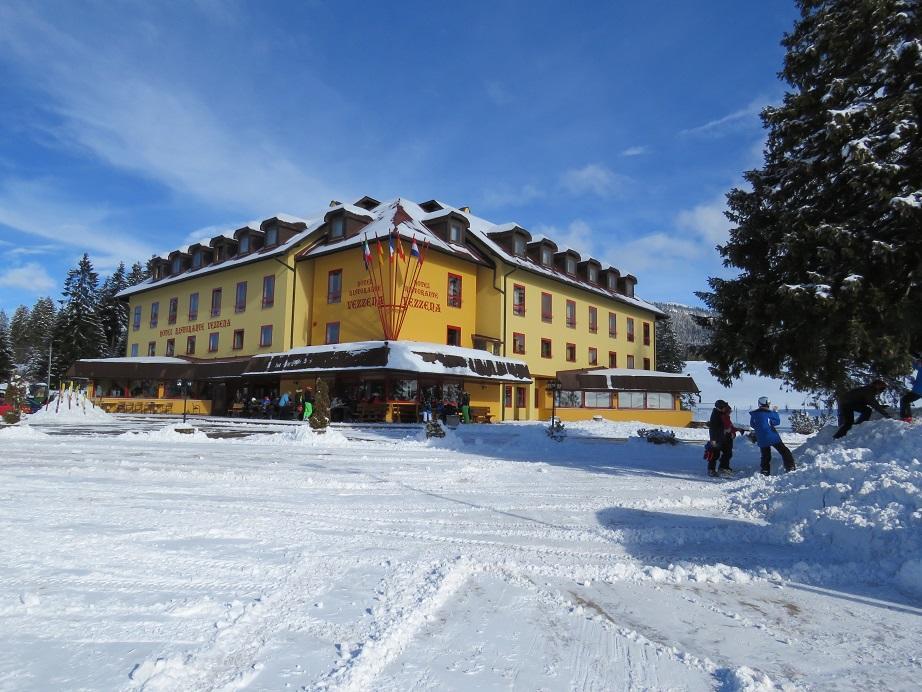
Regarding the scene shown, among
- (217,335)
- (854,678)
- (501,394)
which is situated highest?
(217,335)

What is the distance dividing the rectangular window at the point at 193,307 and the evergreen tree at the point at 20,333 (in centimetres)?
6282

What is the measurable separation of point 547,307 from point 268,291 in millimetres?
17694

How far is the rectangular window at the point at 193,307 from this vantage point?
42719 mm

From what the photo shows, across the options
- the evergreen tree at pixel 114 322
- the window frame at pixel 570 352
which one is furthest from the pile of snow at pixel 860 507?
the evergreen tree at pixel 114 322

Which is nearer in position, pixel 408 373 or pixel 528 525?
pixel 528 525

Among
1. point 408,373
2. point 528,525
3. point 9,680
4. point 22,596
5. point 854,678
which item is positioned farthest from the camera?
point 408,373

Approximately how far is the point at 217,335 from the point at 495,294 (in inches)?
742

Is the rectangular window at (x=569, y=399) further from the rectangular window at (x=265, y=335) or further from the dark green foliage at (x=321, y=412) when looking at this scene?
the dark green foliage at (x=321, y=412)

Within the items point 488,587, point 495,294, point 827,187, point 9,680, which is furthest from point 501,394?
point 9,680

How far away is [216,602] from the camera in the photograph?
4.29 m

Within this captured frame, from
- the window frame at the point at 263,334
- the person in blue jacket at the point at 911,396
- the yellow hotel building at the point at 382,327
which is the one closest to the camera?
the person in blue jacket at the point at 911,396

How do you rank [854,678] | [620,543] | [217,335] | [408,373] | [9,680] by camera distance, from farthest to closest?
[217,335], [408,373], [620,543], [854,678], [9,680]

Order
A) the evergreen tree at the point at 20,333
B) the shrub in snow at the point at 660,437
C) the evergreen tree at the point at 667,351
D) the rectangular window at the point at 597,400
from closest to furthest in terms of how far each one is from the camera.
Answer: the shrub in snow at the point at 660,437 < the rectangular window at the point at 597,400 < the evergreen tree at the point at 667,351 < the evergreen tree at the point at 20,333

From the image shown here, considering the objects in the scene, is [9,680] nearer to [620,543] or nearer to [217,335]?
[620,543]
